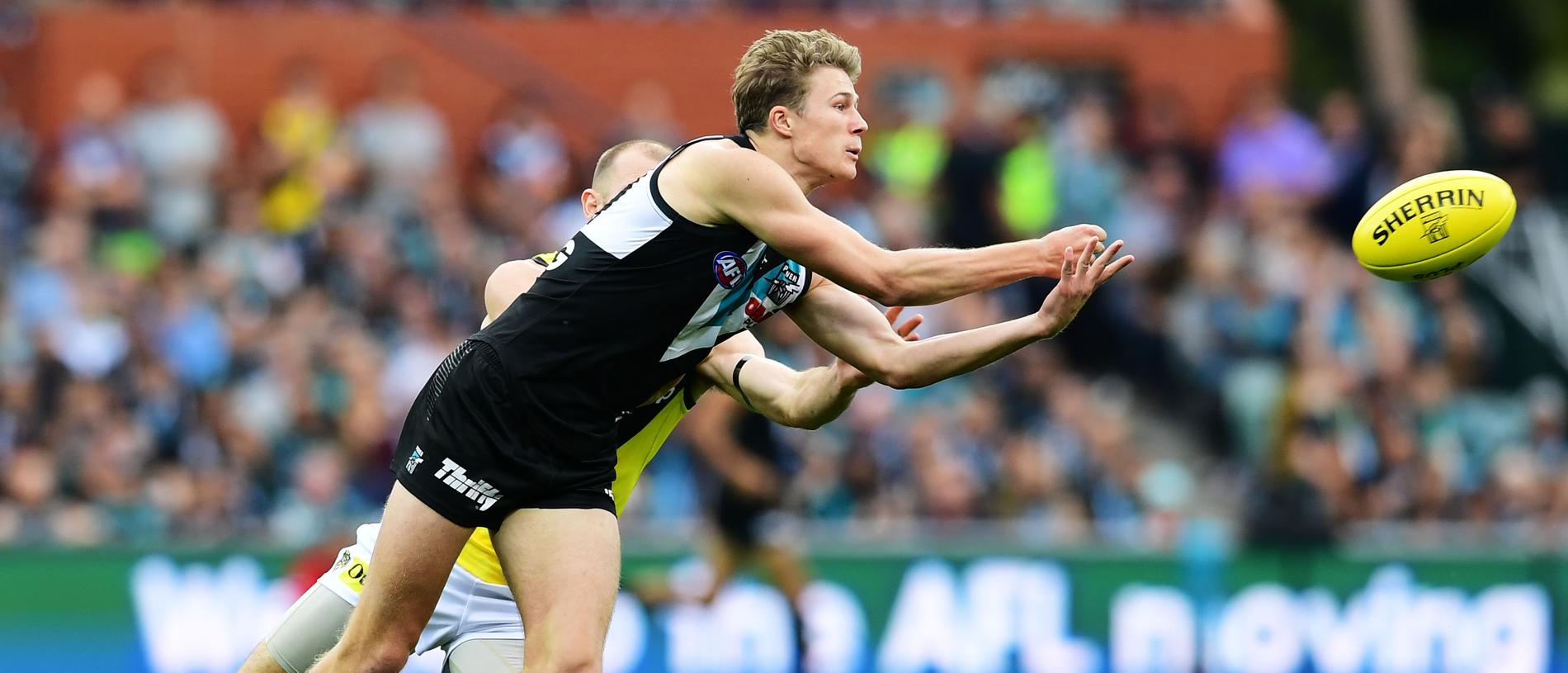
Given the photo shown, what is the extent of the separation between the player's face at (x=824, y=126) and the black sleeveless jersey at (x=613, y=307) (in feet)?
0.58

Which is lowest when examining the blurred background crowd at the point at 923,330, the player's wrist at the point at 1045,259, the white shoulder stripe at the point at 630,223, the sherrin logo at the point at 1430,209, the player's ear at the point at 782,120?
the player's wrist at the point at 1045,259

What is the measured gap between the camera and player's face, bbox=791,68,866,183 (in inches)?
251

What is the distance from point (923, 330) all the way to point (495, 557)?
7.96 metres

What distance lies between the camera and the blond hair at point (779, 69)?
6.37m

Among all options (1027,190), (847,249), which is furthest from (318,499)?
(847,249)

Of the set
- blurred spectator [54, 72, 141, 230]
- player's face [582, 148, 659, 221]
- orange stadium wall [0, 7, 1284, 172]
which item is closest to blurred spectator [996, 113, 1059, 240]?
orange stadium wall [0, 7, 1284, 172]

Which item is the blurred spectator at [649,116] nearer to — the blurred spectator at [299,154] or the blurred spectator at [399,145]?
the blurred spectator at [399,145]

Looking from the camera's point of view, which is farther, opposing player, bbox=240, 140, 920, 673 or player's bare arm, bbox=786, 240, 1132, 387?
opposing player, bbox=240, 140, 920, 673

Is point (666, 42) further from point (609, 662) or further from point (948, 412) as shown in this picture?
point (609, 662)

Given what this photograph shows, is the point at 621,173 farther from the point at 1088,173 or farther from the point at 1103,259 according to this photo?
the point at 1088,173

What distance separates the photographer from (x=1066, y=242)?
6.03m

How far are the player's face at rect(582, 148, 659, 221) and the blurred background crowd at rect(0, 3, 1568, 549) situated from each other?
5338mm

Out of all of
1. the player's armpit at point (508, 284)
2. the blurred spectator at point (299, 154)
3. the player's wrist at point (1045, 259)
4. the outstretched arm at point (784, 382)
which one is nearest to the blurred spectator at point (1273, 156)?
the blurred spectator at point (299, 154)

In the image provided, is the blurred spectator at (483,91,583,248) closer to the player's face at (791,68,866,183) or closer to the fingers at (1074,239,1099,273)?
the player's face at (791,68,866,183)
